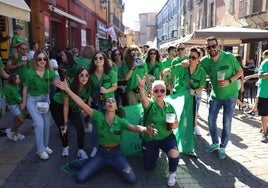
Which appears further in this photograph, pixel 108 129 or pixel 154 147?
pixel 154 147

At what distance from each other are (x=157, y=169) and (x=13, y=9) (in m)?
3.53

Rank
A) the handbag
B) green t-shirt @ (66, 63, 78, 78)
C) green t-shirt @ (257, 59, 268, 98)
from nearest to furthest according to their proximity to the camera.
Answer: the handbag < green t-shirt @ (257, 59, 268, 98) < green t-shirt @ (66, 63, 78, 78)

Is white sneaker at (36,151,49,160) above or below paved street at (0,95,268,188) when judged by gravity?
above

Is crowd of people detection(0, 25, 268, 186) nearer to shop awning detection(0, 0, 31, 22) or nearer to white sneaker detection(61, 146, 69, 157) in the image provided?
white sneaker detection(61, 146, 69, 157)

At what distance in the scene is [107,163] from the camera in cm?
411

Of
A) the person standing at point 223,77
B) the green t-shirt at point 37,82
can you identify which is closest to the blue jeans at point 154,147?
the person standing at point 223,77

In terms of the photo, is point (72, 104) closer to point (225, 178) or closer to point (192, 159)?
point (192, 159)

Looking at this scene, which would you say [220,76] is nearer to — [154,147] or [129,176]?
[154,147]

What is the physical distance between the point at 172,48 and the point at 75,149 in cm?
397

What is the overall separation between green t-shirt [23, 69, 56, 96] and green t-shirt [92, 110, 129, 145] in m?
1.11

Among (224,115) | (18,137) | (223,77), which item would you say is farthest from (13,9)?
(224,115)

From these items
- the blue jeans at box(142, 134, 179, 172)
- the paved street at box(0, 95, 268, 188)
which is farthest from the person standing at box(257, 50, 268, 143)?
the blue jeans at box(142, 134, 179, 172)

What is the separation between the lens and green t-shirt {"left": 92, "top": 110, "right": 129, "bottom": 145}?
405 cm

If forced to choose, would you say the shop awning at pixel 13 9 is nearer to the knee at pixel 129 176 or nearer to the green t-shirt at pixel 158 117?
the green t-shirt at pixel 158 117
